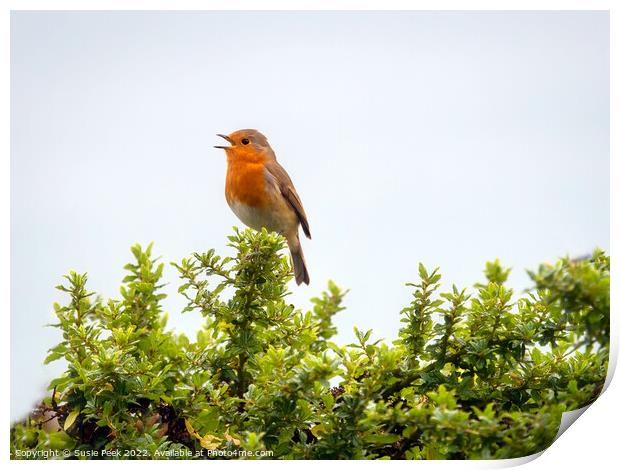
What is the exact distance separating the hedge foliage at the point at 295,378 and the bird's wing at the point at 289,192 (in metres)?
0.56

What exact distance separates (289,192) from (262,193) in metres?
0.10

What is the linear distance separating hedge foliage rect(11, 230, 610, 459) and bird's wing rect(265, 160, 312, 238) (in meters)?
0.56

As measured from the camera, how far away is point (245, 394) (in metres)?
2.45

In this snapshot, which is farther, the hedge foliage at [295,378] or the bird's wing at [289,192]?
the bird's wing at [289,192]

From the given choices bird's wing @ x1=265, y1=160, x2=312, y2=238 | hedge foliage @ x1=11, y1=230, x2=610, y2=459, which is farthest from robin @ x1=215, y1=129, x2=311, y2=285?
hedge foliage @ x1=11, y1=230, x2=610, y2=459

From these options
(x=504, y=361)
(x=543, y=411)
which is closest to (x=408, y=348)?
(x=504, y=361)

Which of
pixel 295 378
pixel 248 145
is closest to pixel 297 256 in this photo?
pixel 248 145

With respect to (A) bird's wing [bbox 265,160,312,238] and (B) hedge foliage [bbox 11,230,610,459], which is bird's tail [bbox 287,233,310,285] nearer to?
(A) bird's wing [bbox 265,160,312,238]

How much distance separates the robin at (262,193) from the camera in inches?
123

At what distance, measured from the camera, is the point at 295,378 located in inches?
90.9

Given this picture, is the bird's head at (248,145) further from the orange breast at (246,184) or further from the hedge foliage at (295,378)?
the hedge foliage at (295,378)

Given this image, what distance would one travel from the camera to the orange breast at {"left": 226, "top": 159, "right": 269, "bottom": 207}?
125 inches

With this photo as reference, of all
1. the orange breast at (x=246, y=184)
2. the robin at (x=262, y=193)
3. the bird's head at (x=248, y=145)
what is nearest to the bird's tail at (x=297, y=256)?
the robin at (x=262, y=193)

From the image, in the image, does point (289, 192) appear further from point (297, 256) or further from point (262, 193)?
point (297, 256)
